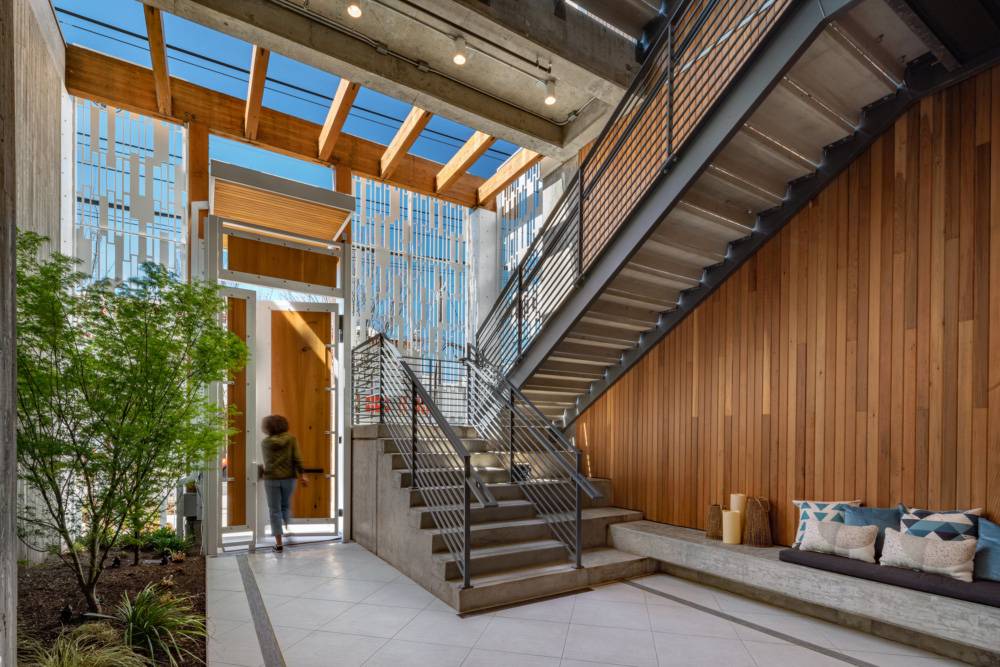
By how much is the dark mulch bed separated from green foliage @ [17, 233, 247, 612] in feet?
0.60

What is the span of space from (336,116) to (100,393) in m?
4.38

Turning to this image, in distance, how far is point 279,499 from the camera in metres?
5.82

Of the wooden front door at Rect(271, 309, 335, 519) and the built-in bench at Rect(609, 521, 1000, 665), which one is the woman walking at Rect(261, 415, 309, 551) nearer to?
the wooden front door at Rect(271, 309, 335, 519)

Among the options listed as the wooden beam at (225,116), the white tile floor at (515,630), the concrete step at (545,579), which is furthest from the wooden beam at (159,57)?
the concrete step at (545,579)

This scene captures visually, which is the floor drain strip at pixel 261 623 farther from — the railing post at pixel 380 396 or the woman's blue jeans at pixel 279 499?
the railing post at pixel 380 396

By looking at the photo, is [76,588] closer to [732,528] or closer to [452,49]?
[732,528]

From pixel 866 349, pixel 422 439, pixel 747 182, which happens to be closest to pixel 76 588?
pixel 422 439

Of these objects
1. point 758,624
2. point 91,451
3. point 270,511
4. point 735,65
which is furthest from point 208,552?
point 735,65

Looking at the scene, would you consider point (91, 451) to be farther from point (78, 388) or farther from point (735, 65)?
point (735, 65)

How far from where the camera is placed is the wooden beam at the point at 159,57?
511cm

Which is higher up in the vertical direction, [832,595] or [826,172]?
[826,172]

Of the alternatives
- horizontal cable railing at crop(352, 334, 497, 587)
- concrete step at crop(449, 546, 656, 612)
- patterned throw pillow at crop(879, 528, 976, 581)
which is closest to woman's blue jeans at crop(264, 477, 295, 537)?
horizontal cable railing at crop(352, 334, 497, 587)

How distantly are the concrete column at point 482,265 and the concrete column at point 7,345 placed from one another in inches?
267

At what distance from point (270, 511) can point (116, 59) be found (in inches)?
200
